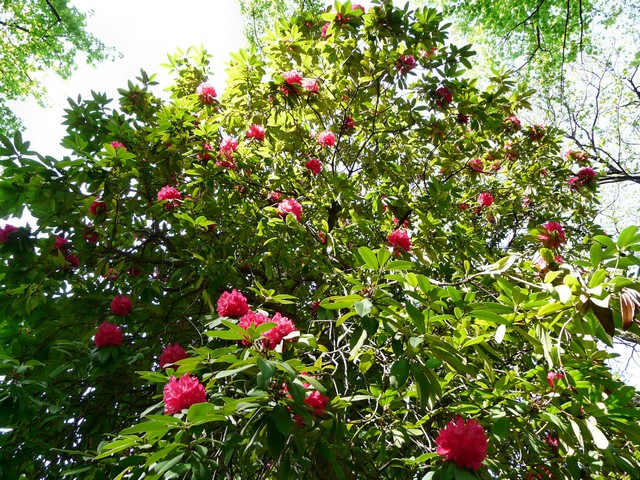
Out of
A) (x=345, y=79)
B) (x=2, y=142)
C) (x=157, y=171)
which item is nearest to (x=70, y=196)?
(x=2, y=142)

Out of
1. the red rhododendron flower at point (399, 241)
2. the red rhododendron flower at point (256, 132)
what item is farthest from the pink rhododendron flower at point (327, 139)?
the red rhododendron flower at point (399, 241)

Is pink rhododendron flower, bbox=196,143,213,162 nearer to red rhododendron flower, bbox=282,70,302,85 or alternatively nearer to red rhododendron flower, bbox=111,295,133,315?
red rhododendron flower, bbox=282,70,302,85

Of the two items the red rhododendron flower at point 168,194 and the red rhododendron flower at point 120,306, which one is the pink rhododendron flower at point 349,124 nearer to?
the red rhododendron flower at point 168,194

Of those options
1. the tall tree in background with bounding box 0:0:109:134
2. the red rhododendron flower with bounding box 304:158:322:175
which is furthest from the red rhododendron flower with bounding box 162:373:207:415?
the tall tree in background with bounding box 0:0:109:134

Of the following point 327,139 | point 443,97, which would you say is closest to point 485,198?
point 443,97

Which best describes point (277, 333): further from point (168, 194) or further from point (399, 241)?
point (168, 194)

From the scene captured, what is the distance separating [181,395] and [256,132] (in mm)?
2149

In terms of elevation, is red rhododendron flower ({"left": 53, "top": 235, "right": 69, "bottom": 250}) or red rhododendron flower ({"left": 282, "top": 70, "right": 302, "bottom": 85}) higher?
red rhododendron flower ({"left": 282, "top": 70, "right": 302, "bottom": 85})

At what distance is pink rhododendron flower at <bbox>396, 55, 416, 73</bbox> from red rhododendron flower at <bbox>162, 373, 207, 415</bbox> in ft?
8.60

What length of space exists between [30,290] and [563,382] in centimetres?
256

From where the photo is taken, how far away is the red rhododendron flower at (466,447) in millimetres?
1193

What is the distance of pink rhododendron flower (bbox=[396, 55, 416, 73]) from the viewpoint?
9.76 ft

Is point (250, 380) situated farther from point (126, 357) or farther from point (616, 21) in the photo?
point (616, 21)

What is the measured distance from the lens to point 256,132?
3014 mm
